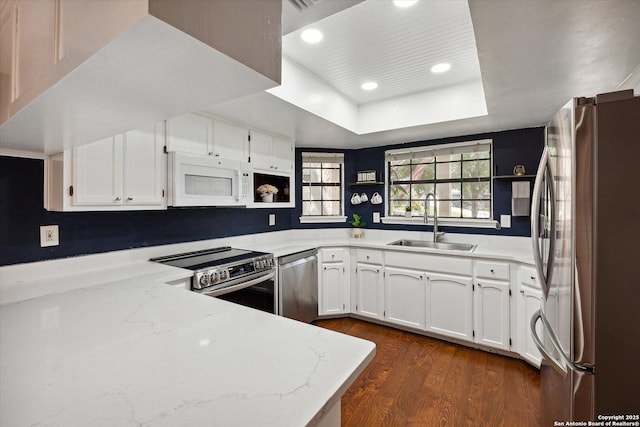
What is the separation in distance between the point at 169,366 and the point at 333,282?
267 centimetres

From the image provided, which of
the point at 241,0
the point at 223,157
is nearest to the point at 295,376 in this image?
the point at 241,0

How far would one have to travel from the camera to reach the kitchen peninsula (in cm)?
59

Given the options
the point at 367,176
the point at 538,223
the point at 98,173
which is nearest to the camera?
the point at 538,223

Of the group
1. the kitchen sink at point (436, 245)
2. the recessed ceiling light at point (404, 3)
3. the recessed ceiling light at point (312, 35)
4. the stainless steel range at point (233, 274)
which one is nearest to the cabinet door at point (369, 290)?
the kitchen sink at point (436, 245)

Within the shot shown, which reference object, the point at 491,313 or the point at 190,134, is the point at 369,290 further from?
the point at 190,134

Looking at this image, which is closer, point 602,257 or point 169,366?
point 169,366

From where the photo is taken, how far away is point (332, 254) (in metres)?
3.35

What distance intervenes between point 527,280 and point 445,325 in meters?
0.85

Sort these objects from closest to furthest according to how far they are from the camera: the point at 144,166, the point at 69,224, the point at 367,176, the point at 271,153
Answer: the point at 69,224
the point at 144,166
the point at 271,153
the point at 367,176

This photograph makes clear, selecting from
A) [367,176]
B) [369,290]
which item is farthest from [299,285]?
[367,176]

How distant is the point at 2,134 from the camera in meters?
1.25

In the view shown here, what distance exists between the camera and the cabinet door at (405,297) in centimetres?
293

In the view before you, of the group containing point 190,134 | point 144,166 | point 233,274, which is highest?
point 190,134

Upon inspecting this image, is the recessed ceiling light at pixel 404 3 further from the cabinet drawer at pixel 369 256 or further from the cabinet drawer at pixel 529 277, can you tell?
the cabinet drawer at pixel 369 256
